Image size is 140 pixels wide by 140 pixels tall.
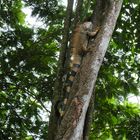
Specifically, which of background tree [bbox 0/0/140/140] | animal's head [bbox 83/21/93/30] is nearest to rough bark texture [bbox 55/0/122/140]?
animal's head [bbox 83/21/93/30]

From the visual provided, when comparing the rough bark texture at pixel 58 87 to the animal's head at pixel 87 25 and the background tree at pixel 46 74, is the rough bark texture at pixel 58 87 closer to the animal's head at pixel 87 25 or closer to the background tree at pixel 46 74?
the animal's head at pixel 87 25

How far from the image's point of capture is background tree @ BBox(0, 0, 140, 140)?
6621 millimetres

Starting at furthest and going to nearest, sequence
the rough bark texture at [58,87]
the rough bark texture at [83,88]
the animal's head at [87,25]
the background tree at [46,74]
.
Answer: the background tree at [46,74]
the animal's head at [87,25]
the rough bark texture at [58,87]
the rough bark texture at [83,88]

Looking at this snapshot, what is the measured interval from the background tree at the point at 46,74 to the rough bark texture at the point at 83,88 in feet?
7.86

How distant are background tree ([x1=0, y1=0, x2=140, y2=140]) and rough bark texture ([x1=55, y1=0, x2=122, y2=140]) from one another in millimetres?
2395

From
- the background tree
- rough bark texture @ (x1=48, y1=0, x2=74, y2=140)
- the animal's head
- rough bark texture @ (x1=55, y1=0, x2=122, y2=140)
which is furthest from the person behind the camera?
the background tree

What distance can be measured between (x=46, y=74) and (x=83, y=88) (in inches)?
147

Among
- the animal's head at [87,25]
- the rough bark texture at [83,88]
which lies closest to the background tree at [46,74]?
the animal's head at [87,25]

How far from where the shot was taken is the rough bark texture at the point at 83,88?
10.8 ft

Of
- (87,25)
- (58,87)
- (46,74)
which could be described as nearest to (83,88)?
(58,87)

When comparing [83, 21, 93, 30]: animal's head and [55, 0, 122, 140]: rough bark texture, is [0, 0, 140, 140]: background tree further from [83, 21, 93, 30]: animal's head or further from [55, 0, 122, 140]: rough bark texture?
[55, 0, 122, 140]: rough bark texture

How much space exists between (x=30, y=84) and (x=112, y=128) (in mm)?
2082

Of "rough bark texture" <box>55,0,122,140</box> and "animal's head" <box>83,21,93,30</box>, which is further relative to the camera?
"animal's head" <box>83,21,93,30</box>

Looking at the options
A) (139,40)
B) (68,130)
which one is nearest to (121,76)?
(139,40)
